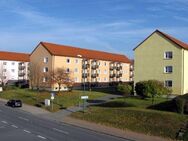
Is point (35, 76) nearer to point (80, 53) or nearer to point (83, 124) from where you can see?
point (80, 53)

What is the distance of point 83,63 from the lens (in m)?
89.7

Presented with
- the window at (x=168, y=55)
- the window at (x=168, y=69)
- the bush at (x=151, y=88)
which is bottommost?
the bush at (x=151, y=88)

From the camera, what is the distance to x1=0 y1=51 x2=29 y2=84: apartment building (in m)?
A: 104

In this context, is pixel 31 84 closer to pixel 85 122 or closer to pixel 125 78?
pixel 125 78

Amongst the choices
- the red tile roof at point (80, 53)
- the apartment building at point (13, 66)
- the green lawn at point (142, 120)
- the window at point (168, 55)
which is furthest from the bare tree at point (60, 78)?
the apartment building at point (13, 66)

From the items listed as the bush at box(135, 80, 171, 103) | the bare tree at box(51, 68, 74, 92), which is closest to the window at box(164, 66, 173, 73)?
the bush at box(135, 80, 171, 103)

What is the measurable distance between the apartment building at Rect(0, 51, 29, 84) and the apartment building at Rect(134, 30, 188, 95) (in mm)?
48876

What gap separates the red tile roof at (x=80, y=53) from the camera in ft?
270

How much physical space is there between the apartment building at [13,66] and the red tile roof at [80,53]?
21768 millimetres

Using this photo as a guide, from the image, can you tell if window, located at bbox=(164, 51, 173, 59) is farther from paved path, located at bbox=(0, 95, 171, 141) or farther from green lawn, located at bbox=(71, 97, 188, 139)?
green lawn, located at bbox=(71, 97, 188, 139)

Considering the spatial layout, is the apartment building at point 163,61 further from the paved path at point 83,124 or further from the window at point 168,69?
the paved path at point 83,124

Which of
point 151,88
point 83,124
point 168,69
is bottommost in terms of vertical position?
point 83,124

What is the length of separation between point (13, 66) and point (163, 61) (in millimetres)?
A: 56821

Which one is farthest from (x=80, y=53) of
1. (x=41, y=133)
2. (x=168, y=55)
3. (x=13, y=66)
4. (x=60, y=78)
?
(x=41, y=133)
